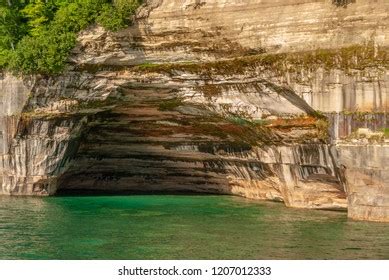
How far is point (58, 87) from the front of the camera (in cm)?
3784

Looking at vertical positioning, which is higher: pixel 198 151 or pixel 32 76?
pixel 32 76

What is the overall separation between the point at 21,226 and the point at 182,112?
14.2 meters

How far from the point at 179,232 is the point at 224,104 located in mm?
10576

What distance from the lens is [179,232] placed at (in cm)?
2806

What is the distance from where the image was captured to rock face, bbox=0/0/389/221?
30.5 meters

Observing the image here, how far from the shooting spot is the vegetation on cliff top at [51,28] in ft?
118

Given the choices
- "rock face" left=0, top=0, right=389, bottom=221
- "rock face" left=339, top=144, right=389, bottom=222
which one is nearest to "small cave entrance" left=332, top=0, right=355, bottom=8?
"rock face" left=0, top=0, right=389, bottom=221

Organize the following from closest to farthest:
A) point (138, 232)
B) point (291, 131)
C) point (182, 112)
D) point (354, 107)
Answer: point (138, 232) < point (354, 107) < point (291, 131) < point (182, 112)

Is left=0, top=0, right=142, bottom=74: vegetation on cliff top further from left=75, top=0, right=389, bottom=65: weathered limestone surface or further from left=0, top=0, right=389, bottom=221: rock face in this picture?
left=75, top=0, right=389, bottom=65: weathered limestone surface

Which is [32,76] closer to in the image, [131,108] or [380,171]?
[131,108]

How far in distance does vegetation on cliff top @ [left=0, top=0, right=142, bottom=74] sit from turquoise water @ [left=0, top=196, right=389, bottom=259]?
789 centimetres

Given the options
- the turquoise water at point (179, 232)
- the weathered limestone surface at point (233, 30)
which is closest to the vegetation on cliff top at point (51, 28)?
the weathered limestone surface at point (233, 30)

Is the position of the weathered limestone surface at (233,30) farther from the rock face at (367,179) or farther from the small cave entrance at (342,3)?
the rock face at (367,179)
